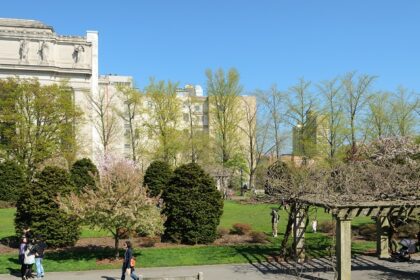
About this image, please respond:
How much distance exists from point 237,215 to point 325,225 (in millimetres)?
7597

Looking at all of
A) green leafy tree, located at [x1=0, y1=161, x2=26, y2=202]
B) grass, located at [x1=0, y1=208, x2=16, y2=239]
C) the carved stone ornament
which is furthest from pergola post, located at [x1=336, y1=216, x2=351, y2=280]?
the carved stone ornament

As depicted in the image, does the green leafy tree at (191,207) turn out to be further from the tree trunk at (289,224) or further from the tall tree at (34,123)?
the tall tree at (34,123)

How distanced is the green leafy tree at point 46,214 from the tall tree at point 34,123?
23.0 metres

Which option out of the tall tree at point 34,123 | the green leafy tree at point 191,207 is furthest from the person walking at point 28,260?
the tall tree at point 34,123

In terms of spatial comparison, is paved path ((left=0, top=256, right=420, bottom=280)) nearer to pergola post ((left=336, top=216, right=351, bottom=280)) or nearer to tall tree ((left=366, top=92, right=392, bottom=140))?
pergola post ((left=336, top=216, right=351, bottom=280))

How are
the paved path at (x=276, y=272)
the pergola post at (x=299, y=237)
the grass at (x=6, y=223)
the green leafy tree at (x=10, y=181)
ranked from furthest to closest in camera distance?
the green leafy tree at (x=10, y=181), the grass at (x=6, y=223), the pergola post at (x=299, y=237), the paved path at (x=276, y=272)

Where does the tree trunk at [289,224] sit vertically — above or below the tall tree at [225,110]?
below

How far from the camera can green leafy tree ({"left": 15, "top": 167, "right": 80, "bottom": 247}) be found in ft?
65.1

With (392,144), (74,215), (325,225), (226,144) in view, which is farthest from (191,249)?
(226,144)

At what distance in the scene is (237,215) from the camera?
32344 mm

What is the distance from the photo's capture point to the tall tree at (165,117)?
50219 millimetres

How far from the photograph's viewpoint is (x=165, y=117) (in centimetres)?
5231

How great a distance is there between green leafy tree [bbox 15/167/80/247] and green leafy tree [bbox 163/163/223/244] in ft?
14.1

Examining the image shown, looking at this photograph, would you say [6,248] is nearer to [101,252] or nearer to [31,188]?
[31,188]
